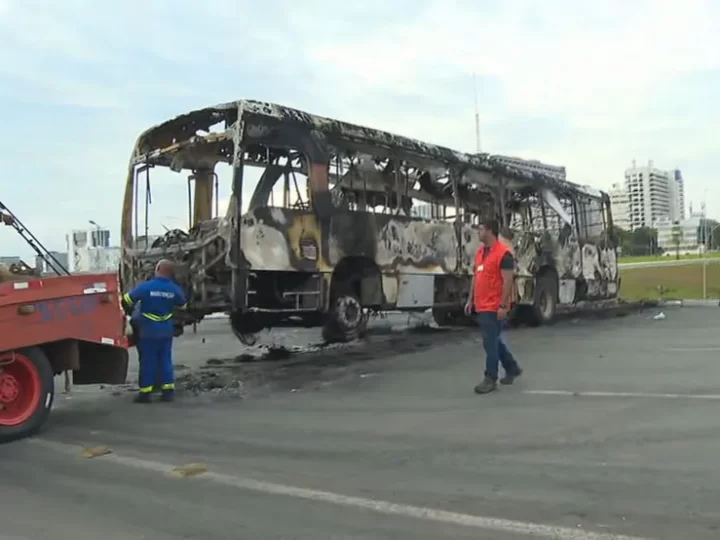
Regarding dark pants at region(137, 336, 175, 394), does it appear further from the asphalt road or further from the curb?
the curb

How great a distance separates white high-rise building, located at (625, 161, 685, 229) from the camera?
99.1m

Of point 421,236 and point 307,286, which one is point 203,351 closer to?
point 307,286

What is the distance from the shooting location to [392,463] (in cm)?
504

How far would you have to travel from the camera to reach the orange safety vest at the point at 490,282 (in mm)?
7504

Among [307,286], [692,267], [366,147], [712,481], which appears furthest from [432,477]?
[692,267]

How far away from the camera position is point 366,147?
11.9 m

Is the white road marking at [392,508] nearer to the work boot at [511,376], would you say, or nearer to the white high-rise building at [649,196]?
the work boot at [511,376]

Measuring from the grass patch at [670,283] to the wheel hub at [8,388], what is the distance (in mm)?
21397

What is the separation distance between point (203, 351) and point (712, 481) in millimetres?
9590

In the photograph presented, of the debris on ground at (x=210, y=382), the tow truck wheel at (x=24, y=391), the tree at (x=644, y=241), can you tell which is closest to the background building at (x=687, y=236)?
the tree at (x=644, y=241)

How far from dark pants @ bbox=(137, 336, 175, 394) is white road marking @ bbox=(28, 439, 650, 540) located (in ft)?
7.82

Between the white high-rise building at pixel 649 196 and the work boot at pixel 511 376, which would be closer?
the work boot at pixel 511 376

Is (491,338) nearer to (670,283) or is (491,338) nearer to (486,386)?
(486,386)

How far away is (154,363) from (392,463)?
3.61 meters
